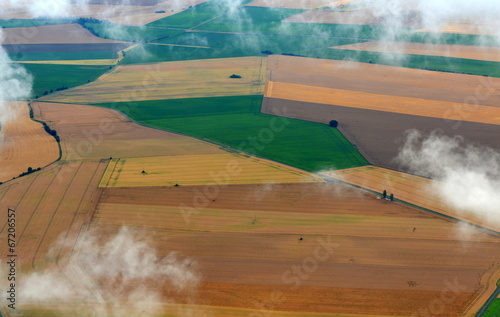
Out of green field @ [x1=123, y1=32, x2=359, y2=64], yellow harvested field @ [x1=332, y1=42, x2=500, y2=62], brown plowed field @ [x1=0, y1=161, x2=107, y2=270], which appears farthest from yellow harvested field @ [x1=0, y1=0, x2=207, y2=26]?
brown plowed field @ [x1=0, y1=161, x2=107, y2=270]

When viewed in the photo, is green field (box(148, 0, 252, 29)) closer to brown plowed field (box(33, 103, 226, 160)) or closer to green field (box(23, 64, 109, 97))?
green field (box(23, 64, 109, 97))

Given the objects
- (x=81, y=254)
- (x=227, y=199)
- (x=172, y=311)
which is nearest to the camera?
(x=172, y=311)

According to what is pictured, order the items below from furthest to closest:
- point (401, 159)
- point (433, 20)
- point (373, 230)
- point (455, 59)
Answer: point (433, 20)
point (455, 59)
point (401, 159)
point (373, 230)

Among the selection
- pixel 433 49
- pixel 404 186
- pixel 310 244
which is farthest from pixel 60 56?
pixel 310 244

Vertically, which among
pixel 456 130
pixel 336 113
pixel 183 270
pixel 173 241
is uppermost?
pixel 336 113

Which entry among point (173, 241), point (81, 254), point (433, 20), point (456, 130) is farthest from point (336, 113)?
point (433, 20)

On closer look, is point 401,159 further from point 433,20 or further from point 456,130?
point 433,20

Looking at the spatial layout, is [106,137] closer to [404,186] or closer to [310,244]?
[310,244]

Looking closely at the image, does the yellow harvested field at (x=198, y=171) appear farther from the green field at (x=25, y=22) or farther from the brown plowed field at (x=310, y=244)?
the green field at (x=25, y=22)
